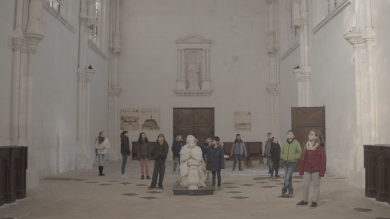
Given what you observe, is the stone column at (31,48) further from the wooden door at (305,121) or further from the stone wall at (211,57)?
the stone wall at (211,57)

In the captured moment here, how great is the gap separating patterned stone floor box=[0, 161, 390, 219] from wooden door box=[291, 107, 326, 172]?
12.6ft

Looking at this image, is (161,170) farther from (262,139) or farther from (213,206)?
(262,139)

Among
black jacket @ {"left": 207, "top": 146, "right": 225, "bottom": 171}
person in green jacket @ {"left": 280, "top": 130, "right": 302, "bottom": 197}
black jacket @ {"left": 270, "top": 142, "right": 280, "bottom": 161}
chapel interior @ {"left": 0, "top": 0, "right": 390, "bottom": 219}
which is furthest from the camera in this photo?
black jacket @ {"left": 270, "top": 142, "right": 280, "bottom": 161}

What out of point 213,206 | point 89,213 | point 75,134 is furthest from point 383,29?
point 75,134

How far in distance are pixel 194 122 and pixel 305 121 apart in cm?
916

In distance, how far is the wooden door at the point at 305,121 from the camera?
14647mm

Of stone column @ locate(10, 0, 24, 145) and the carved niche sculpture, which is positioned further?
the carved niche sculpture

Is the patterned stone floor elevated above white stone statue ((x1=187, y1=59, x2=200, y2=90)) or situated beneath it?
situated beneath

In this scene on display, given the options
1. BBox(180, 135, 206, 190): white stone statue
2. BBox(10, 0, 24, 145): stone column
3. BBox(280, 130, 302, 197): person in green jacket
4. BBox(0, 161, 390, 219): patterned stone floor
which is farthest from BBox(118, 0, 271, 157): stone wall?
BBox(280, 130, 302, 197): person in green jacket

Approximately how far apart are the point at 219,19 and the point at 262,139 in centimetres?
736

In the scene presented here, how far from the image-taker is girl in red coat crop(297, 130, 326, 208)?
7.33 meters

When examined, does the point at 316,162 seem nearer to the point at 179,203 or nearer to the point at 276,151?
the point at 179,203

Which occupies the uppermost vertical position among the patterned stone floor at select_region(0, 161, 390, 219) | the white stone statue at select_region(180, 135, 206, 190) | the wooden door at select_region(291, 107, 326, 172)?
the wooden door at select_region(291, 107, 326, 172)

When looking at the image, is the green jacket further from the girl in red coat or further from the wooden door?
the wooden door
